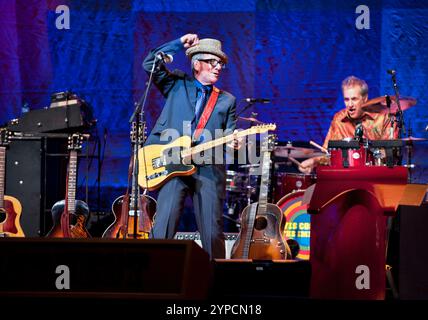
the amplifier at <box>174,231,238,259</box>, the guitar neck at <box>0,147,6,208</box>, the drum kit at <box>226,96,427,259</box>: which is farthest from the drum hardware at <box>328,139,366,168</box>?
the guitar neck at <box>0,147,6,208</box>

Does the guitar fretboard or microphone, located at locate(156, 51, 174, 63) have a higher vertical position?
microphone, located at locate(156, 51, 174, 63)

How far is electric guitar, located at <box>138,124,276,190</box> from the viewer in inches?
267

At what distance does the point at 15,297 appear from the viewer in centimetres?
274

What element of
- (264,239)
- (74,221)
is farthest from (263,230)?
(74,221)

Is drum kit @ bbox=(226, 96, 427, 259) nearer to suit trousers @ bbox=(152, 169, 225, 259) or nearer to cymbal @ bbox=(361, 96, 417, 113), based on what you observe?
cymbal @ bbox=(361, 96, 417, 113)

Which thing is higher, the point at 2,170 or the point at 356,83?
the point at 356,83

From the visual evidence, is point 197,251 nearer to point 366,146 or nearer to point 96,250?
point 96,250

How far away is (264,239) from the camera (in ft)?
24.2

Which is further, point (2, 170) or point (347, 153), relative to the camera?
point (2, 170)

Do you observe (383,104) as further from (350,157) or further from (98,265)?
(98,265)

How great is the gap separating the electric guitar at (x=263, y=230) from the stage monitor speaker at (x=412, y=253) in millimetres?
2927

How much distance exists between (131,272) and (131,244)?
0.41 ft

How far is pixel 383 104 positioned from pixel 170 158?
3285 mm

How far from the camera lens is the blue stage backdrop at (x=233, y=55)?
9.55 meters
